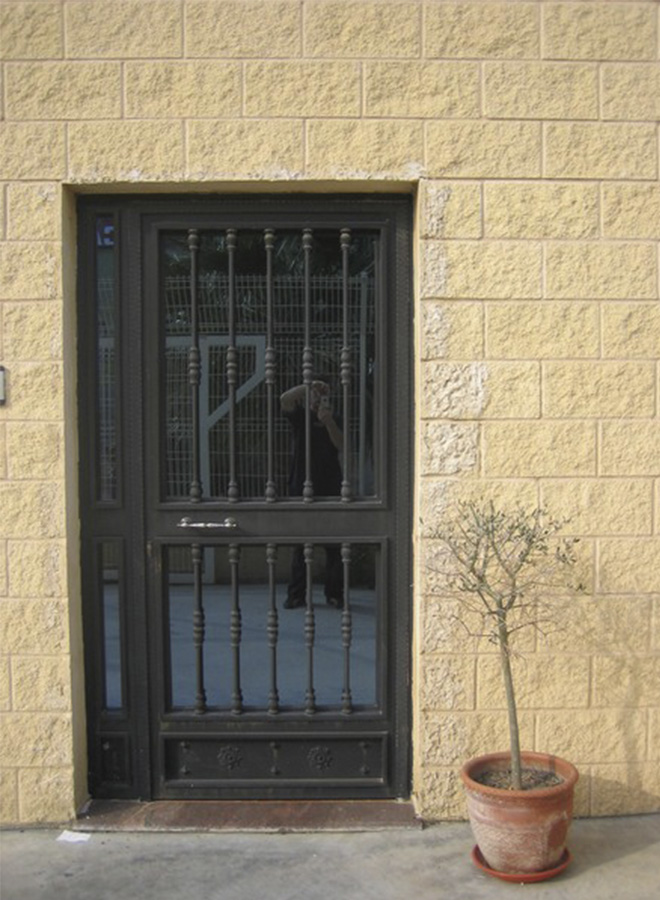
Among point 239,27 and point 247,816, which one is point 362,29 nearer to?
point 239,27

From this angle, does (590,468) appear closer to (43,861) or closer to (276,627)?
(276,627)

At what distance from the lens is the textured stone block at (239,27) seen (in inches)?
139

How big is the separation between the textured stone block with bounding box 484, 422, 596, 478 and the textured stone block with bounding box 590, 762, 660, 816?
1.23 m

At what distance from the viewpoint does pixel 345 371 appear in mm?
3756

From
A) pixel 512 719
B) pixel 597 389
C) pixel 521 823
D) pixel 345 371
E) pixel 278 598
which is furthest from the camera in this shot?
pixel 278 598

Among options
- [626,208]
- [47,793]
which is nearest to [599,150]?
[626,208]

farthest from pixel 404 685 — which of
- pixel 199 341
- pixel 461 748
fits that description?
pixel 199 341

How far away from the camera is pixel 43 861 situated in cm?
339

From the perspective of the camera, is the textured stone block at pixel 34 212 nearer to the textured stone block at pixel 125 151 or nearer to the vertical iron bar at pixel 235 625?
the textured stone block at pixel 125 151

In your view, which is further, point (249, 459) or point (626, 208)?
point (249, 459)

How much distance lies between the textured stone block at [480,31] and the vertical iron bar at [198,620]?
2224mm

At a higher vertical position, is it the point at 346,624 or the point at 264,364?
the point at 264,364

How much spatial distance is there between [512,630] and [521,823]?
2.30ft

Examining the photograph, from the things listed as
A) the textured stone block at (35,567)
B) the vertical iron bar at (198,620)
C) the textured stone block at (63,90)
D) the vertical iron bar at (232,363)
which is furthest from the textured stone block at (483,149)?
the textured stone block at (35,567)
